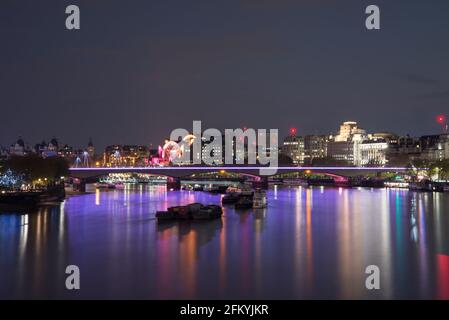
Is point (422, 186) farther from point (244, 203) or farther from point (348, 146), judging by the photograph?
point (348, 146)

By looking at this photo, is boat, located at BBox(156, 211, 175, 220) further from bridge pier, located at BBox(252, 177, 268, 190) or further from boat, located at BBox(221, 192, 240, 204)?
bridge pier, located at BBox(252, 177, 268, 190)

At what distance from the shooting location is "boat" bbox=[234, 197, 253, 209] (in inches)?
1631

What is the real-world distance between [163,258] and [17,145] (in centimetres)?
11835

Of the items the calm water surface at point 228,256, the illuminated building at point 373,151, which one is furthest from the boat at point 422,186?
the illuminated building at point 373,151

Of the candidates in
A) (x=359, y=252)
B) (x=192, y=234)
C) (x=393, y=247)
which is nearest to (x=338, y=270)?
(x=359, y=252)

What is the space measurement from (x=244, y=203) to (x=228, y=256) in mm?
20839

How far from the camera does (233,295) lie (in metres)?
15.5

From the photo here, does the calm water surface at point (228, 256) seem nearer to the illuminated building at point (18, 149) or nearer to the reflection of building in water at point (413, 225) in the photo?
the reflection of building in water at point (413, 225)

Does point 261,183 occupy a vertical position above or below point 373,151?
below

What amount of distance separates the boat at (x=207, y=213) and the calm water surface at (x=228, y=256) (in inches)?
40.9

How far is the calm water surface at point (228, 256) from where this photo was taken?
16172 millimetres

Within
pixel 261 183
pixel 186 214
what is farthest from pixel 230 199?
pixel 261 183

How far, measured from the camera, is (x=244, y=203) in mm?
41844
